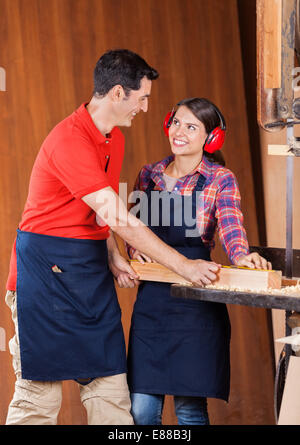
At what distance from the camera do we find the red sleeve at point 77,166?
7.37 feet

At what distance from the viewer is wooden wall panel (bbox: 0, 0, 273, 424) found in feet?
11.0

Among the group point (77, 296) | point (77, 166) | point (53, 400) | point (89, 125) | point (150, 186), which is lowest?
point (53, 400)

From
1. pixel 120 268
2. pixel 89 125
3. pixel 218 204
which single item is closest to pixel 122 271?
pixel 120 268

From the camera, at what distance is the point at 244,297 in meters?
2.00

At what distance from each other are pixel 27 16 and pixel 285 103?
1856mm

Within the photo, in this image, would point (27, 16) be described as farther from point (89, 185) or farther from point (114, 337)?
point (114, 337)

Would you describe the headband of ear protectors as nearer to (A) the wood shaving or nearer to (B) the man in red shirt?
(B) the man in red shirt

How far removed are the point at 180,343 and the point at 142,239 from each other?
1.55ft

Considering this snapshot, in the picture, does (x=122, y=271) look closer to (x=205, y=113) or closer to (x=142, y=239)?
(x=142, y=239)

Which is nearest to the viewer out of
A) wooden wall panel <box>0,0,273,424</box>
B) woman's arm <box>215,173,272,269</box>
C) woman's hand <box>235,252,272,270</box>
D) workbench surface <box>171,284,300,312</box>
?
workbench surface <box>171,284,300,312</box>

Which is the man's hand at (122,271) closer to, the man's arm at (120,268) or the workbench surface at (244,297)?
the man's arm at (120,268)

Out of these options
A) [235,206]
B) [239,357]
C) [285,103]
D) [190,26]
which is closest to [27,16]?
[190,26]

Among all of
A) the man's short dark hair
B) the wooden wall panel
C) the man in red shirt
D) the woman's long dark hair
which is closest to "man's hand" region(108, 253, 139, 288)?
the man in red shirt

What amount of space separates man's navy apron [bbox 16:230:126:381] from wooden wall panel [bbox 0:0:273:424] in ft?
3.22
